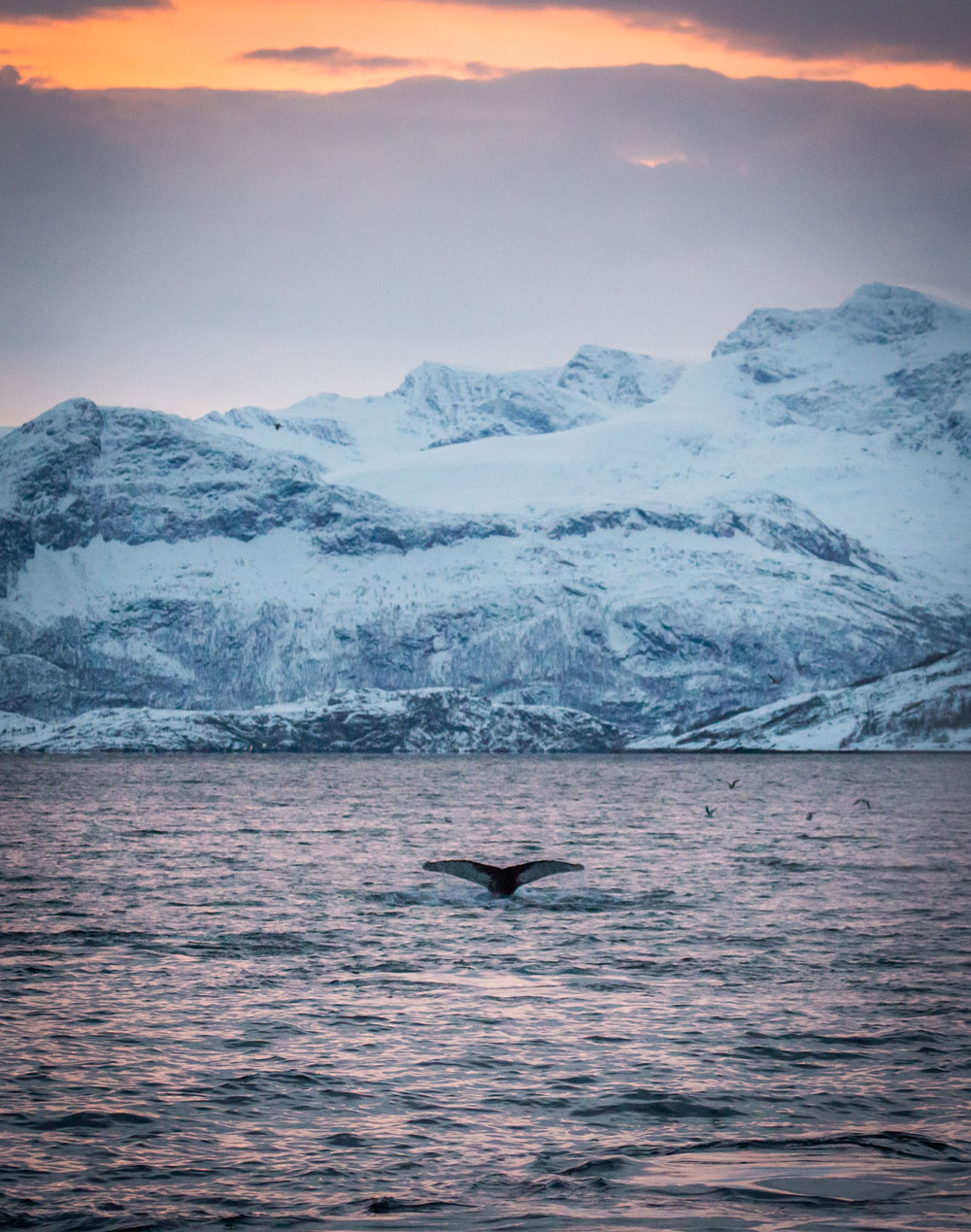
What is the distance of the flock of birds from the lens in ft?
138

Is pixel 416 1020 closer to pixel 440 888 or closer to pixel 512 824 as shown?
pixel 440 888

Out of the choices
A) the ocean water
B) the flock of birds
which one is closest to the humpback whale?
the flock of birds

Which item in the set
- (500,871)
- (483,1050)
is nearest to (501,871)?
(500,871)

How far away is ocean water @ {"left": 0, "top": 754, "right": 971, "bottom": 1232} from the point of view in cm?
1738

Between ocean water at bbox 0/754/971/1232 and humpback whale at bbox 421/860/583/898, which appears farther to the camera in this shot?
humpback whale at bbox 421/860/583/898

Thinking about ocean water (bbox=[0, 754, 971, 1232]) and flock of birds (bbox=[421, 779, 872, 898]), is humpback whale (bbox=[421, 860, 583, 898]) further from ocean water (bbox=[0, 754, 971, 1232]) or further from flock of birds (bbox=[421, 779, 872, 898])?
ocean water (bbox=[0, 754, 971, 1232])

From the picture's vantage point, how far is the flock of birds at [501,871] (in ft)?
138

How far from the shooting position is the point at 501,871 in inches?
1826

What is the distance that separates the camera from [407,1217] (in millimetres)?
16562

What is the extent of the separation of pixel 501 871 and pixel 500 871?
0.04m

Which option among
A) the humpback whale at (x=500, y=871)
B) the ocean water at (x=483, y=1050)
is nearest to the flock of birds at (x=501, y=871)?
the humpback whale at (x=500, y=871)

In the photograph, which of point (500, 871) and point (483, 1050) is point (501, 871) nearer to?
point (500, 871)

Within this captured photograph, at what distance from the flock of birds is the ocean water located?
2.83 feet

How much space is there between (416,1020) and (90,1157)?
9037mm
